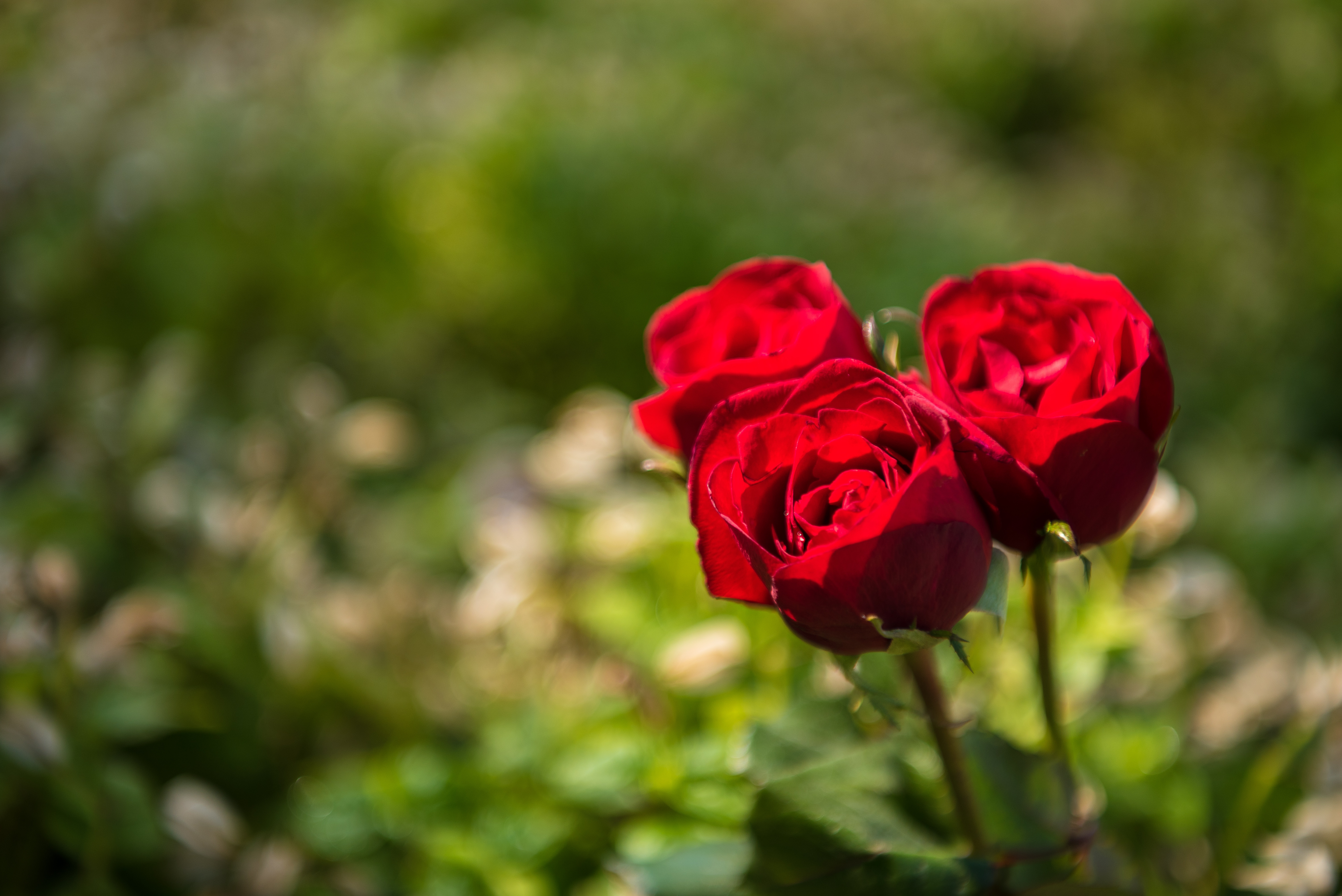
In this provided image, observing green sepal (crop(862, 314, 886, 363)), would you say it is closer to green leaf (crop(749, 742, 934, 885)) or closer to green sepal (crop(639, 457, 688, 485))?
green sepal (crop(639, 457, 688, 485))

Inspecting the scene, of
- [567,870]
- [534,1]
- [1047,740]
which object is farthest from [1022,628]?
[534,1]

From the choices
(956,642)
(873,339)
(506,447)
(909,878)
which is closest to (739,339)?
(873,339)

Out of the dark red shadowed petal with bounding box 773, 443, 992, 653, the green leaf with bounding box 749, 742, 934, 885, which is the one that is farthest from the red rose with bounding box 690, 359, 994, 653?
the green leaf with bounding box 749, 742, 934, 885

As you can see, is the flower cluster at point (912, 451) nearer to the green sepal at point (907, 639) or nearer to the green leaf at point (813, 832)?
the green sepal at point (907, 639)

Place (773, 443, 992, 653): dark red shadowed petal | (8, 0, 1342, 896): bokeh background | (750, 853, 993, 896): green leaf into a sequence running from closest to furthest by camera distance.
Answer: (773, 443, 992, 653): dark red shadowed petal → (750, 853, 993, 896): green leaf → (8, 0, 1342, 896): bokeh background

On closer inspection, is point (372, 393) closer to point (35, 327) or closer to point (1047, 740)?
point (35, 327)

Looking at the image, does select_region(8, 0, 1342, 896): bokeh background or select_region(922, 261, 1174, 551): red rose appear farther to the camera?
select_region(8, 0, 1342, 896): bokeh background
